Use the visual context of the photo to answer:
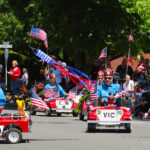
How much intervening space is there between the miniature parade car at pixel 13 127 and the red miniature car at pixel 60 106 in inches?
338

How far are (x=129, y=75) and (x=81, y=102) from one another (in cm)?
358

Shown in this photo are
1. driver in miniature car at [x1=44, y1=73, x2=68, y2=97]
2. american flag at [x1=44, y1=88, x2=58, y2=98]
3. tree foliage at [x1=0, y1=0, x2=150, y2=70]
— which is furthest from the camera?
american flag at [x1=44, y1=88, x2=58, y2=98]

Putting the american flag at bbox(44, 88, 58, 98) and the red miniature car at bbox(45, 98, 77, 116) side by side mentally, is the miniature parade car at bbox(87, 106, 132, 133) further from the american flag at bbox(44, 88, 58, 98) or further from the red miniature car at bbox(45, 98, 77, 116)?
the american flag at bbox(44, 88, 58, 98)

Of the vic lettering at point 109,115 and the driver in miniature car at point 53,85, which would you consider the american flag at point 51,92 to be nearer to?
the driver in miniature car at point 53,85

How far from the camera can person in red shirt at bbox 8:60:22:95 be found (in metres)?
19.4

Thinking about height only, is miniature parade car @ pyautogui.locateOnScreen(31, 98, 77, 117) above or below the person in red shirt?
below

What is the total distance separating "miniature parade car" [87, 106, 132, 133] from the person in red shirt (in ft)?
25.7

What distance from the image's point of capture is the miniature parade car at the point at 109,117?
454 inches

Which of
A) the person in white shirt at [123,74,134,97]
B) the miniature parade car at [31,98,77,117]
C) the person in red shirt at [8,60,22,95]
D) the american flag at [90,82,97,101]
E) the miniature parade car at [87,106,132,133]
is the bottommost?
the miniature parade car at [87,106,132,133]

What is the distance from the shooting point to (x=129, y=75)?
18766 millimetres

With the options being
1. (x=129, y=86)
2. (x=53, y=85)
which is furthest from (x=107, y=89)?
(x=129, y=86)

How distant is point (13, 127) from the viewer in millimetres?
8844

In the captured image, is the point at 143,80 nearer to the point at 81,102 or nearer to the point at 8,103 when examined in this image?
the point at 81,102

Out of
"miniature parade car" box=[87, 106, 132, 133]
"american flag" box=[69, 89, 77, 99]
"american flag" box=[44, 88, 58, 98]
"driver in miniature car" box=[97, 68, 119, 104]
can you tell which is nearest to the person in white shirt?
"american flag" box=[69, 89, 77, 99]
